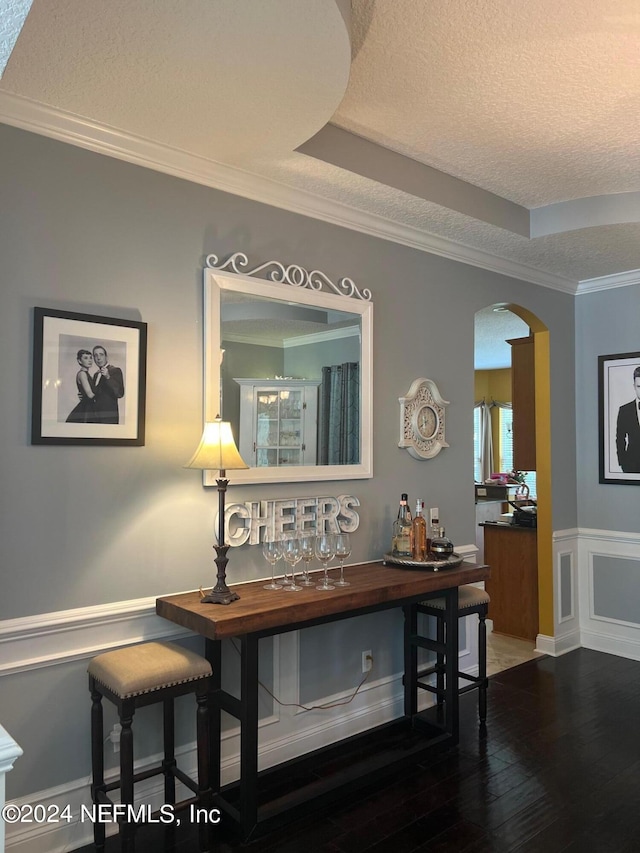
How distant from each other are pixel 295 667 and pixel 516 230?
2659 mm

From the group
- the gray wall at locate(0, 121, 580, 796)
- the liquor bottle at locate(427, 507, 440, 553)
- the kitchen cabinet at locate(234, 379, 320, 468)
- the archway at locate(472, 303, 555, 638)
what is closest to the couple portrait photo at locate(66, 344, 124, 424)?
the gray wall at locate(0, 121, 580, 796)

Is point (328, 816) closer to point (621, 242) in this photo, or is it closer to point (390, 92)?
point (390, 92)

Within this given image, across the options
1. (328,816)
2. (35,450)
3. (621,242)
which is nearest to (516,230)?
(621,242)

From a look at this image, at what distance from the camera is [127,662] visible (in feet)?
7.32

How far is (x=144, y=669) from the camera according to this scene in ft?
7.14

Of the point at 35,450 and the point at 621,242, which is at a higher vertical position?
the point at 621,242

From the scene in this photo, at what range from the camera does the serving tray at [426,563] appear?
3.12 metres

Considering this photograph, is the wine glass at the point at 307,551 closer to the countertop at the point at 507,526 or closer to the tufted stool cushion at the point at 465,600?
the tufted stool cushion at the point at 465,600

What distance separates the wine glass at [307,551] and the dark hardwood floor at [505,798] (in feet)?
2.94

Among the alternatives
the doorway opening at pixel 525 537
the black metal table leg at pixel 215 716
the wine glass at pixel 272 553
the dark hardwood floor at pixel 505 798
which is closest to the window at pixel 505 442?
the doorway opening at pixel 525 537

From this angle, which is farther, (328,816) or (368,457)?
(368,457)

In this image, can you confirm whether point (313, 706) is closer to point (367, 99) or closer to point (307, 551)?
point (307, 551)

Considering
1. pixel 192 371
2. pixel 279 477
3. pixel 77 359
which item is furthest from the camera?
pixel 279 477

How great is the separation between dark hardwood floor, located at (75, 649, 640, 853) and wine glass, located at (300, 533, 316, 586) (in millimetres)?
895
